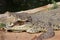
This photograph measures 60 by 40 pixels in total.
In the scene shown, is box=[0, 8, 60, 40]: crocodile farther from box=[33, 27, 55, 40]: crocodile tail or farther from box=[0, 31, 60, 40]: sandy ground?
box=[0, 31, 60, 40]: sandy ground

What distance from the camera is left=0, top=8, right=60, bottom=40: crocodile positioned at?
4623mm

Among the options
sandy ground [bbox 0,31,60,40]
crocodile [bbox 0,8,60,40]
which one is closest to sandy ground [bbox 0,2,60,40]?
sandy ground [bbox 0,31,60,40]

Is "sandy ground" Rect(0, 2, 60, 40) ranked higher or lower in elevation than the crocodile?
lower

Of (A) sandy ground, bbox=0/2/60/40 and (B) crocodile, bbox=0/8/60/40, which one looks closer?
(A) sandy ground, bbox=0/2/60/40

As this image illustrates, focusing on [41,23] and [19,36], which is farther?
[41,23]

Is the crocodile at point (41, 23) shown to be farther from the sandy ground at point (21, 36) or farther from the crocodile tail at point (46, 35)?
the sandy ground at point (21, 36)

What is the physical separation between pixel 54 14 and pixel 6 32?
46.3 inches

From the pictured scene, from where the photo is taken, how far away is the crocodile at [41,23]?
462 cm

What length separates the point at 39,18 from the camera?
4.94m

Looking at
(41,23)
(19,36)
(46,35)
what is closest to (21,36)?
(19,36)

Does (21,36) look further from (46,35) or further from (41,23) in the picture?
(41,23)

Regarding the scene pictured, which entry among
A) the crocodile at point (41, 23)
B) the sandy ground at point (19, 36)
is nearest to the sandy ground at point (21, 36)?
the sandy ground at point (19, 36)

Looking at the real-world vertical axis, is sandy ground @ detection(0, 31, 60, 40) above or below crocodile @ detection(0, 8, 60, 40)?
below

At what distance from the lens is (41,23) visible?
4.82 m
